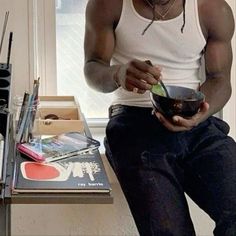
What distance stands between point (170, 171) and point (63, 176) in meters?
0.32

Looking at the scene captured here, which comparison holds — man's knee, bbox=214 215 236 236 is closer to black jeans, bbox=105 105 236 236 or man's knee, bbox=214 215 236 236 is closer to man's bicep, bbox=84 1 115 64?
black jeans, bbox=105 105 236 236

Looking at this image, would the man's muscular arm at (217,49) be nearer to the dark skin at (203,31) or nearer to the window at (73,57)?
the dark skin at (203,31)

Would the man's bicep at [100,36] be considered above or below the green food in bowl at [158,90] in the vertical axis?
above

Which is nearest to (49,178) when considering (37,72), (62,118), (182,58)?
(62,118)

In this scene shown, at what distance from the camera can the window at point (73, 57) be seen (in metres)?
1.95

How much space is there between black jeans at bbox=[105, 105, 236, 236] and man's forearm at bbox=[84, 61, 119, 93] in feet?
0.33

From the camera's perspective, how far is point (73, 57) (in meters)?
2.00

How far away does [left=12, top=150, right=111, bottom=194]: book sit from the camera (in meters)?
1.05

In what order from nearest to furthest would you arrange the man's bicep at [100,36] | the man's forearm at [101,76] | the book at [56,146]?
the book at [56,146] → the man's forearm at [101,76] → the man's bicep at [100,36]

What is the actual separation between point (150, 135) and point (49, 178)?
41 centimetres

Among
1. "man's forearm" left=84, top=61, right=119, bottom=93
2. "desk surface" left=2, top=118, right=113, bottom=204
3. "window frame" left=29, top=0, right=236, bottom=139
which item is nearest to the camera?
"desk surface" left=2, top=118, right=113, bottom=204

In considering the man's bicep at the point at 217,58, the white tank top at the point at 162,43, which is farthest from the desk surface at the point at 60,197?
the man's bicep at the point at 217,58

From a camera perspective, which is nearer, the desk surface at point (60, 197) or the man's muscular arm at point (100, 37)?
the desk surface at point (60, 197)

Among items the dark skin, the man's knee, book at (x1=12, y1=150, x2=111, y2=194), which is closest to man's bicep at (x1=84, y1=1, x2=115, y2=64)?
the dark skin
